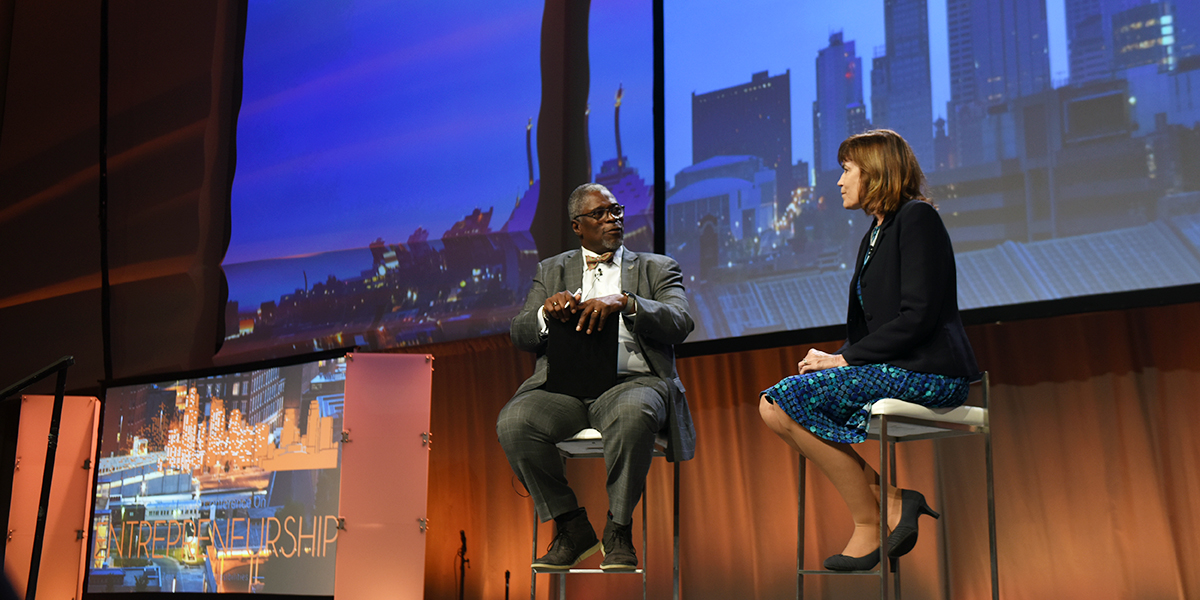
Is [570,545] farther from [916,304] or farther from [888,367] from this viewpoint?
[916,304]

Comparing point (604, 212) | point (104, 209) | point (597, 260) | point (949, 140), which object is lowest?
point (597, 260)

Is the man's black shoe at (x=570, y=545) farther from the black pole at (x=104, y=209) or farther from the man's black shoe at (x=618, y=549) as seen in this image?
the black pole at (x=104, y=209)

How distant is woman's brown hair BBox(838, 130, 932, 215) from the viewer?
231 cm

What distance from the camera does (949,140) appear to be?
328 cm

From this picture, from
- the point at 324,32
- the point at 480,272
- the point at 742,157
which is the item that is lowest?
the point at 480,272

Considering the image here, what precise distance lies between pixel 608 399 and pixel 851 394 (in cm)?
→ 69

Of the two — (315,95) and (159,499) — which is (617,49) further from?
(159,499)

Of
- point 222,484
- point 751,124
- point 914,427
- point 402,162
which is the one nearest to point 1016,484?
point 914,427

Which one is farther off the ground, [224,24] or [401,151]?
[224,24]

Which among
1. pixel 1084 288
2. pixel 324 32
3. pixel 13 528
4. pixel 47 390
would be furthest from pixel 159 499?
pixel 1084 288

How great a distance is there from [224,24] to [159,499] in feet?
9.81

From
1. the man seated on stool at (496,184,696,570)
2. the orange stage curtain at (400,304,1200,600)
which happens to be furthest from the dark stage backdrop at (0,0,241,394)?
the man seated on stool at (496,184,696,570)

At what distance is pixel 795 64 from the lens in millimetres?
3688

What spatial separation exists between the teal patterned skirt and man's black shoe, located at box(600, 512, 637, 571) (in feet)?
1.73
